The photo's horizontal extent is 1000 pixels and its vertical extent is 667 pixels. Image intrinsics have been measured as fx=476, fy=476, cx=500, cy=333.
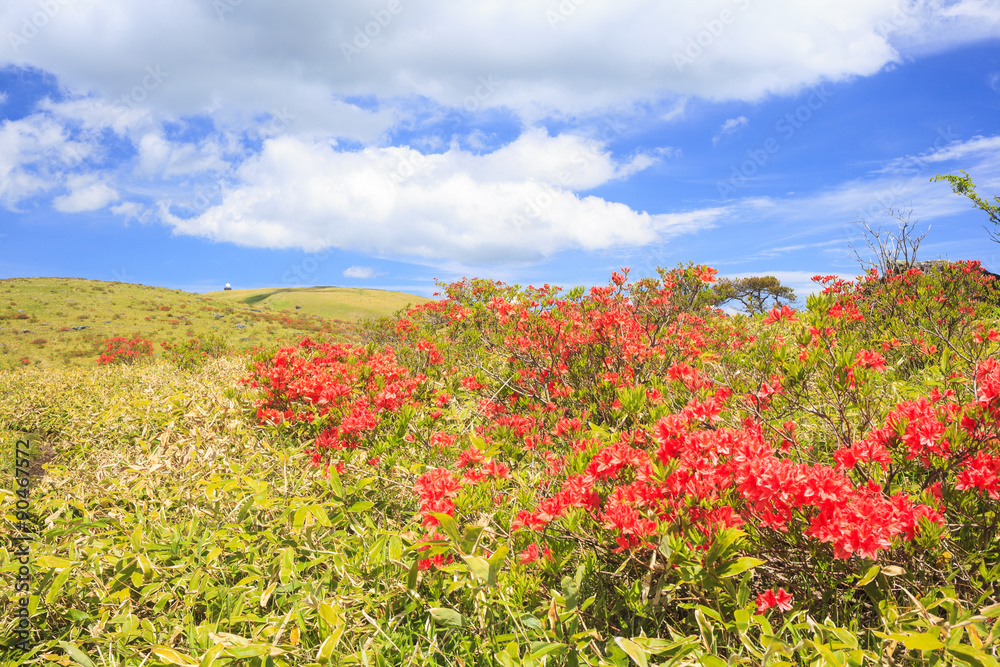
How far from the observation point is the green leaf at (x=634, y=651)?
5.34 ft

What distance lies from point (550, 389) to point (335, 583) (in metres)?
3.17

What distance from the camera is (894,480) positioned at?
8.59 ft

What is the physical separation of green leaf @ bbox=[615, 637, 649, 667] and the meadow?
10mm

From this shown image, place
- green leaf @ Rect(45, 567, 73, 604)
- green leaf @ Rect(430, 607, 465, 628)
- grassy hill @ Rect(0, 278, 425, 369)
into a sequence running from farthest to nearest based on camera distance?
grassy hill @ Rect(0, 278, 425, 369) → green leaf @ Rect(45, 567, 73, 604) → green leaf @ Rect(430, 607, 465, 628)

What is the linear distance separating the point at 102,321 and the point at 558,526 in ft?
149

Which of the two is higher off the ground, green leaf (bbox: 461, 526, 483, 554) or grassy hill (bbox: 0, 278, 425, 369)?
grassy hill (bbox: 0, 278, 425, 369)

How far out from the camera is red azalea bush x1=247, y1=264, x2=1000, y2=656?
1.93 meters

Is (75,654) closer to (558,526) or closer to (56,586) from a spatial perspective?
(56,586)

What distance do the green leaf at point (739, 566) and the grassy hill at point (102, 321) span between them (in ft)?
83.4

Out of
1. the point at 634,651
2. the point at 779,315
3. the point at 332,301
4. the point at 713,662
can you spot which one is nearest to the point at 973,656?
the point at 713,662

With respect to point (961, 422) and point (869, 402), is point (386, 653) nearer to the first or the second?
point (961, 422)

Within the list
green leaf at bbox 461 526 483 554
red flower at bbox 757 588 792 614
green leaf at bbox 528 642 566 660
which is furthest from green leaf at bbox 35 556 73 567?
red flower at bbox 757 588 792 614

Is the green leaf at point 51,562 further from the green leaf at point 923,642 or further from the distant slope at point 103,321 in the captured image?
the distant slope at point 103,321

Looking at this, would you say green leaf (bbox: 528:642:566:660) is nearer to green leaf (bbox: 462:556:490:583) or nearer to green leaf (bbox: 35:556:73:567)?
green leaf (bbox: 462:556:490:583)
